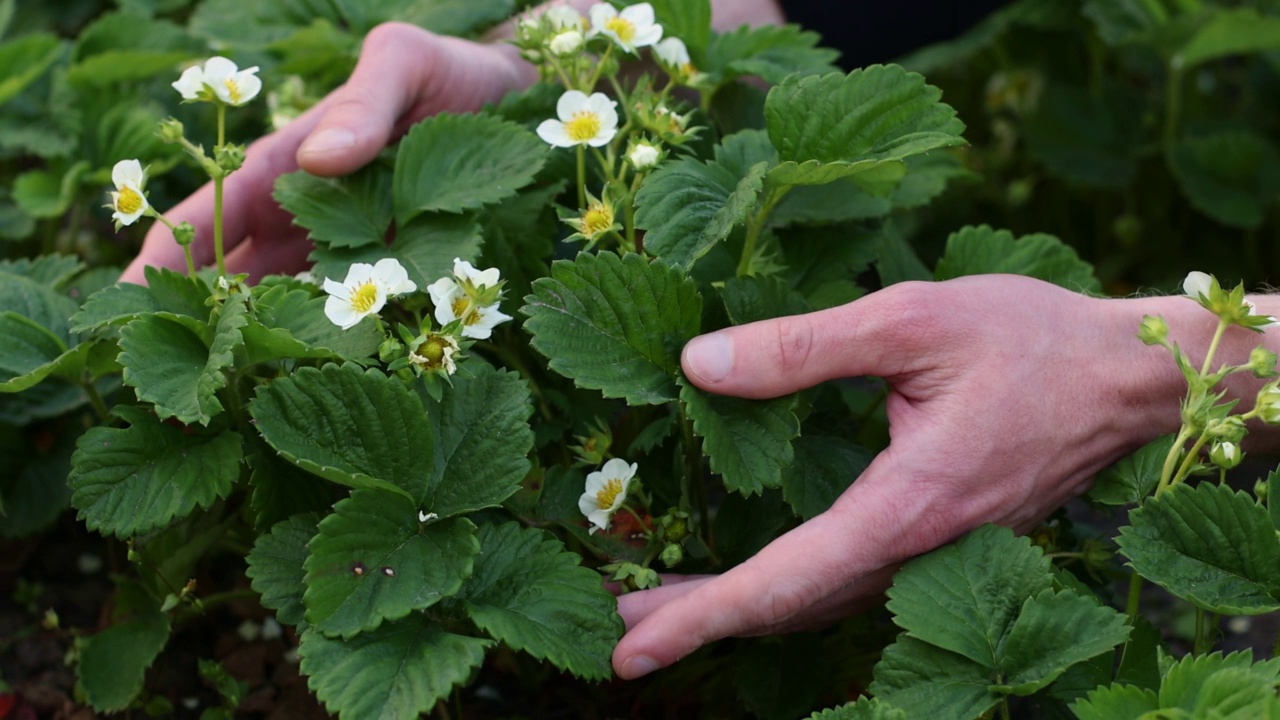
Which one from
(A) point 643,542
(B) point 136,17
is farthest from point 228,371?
(B) point 136,17

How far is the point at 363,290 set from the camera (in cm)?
123

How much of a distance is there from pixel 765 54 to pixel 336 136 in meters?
0.62

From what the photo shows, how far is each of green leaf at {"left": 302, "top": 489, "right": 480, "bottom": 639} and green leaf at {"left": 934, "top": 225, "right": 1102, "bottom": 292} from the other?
0.74 meters

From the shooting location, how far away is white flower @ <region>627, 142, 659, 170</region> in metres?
1.25

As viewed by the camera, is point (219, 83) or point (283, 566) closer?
point (283, 566)

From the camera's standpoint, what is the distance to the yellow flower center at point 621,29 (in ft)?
4.69

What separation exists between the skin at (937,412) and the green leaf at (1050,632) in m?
0.14

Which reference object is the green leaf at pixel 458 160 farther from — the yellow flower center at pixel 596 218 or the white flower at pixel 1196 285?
the white flower at pixel 1196 285

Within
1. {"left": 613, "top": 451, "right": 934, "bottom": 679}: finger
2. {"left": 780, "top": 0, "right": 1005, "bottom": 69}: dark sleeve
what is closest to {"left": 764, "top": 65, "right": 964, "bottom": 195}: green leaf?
{"left": 613, "top": 451, "right": 934, "bottom": 679}: finger

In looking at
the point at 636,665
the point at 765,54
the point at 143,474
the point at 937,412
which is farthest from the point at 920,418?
the point at 143,474

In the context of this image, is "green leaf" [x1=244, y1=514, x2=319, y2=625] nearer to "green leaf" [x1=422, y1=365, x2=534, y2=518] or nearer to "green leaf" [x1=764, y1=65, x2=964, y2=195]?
"green leaf" [x1=422, y1=365, x2=534, y2=518]

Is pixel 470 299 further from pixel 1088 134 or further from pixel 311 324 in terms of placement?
pixel 1088 134

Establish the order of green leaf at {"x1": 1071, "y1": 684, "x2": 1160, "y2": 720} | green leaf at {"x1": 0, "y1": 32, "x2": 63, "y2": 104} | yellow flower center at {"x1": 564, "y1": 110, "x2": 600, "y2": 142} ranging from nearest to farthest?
1. green leaf at {"x1": 1071, "y1": 684, "x2": 1160, "y2": 720}
2. yellow flower center at {"x1": 564, "y1": 110, "x2": 600, "y2": 142}
3. green leaf at {"x1": 0, "y1": 32, "x2": 63, "y2": 104}

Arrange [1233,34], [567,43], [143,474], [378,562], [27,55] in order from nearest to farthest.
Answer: [378,562]
[143,474]
[567,43]
[27,55]
[1233,34]
